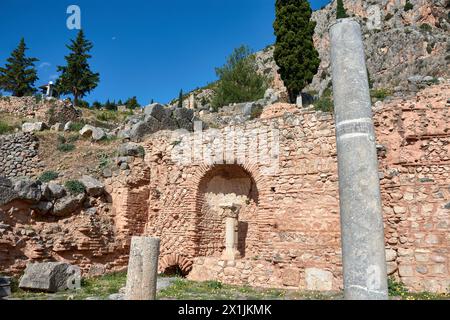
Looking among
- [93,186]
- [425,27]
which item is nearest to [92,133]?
[93,186]

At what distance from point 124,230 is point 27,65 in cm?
3131

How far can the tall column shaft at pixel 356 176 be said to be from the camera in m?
4.27

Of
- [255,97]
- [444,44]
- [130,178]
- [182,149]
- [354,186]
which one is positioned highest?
[444,44]

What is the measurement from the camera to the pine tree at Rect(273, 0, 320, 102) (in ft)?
92.9

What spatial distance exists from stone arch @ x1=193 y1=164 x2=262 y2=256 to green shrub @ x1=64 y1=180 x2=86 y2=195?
363cm

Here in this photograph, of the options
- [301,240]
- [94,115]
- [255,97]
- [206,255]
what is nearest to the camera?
[301,240]

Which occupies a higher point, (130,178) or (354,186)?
(130,178)

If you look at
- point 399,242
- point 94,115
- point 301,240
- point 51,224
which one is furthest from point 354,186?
point 94,115

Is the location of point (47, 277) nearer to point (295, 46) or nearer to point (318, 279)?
point (318, 279)

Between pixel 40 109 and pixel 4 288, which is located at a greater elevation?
pixel 40 109

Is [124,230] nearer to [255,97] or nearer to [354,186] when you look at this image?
[354,186]

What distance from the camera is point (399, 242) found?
28.4 ft

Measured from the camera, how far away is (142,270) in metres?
6.52

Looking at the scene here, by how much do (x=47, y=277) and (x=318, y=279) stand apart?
6394 millimetres
